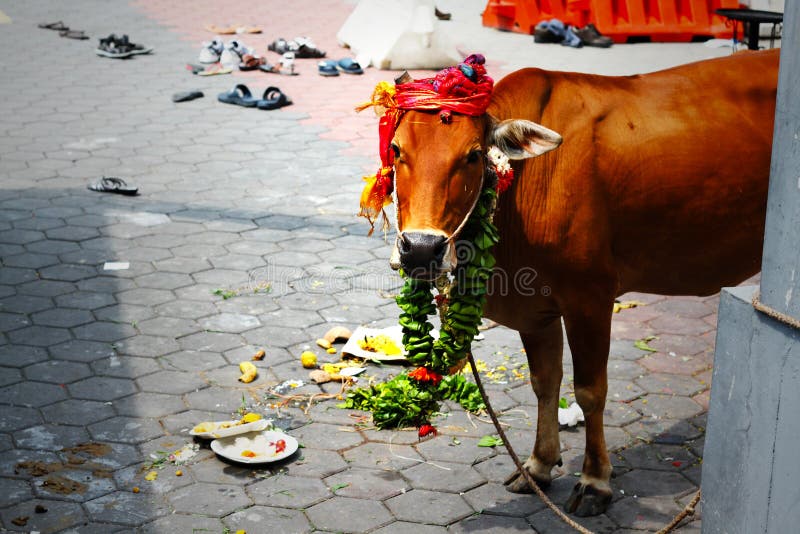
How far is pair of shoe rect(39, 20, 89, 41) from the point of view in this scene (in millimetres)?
16312

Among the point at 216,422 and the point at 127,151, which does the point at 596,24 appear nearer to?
the point at 127,151

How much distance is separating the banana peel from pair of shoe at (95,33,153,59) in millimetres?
10265

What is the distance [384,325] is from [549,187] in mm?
2599

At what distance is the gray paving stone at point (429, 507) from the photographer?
15.5 ft

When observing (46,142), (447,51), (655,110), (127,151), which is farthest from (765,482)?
(447,51)

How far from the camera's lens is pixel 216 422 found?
550cm

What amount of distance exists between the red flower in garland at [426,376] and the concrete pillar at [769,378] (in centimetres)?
150

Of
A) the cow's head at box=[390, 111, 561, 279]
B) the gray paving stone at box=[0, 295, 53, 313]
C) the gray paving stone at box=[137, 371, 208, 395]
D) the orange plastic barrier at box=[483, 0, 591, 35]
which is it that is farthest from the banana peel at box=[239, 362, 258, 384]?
the orange plastic barrier at box=[483, 0, 591, 35]

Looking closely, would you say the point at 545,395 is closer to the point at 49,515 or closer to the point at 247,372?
the point at 247,372

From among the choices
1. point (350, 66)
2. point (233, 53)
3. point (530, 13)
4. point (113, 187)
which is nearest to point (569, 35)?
point (530, 13)

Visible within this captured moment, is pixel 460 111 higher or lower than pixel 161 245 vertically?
higher

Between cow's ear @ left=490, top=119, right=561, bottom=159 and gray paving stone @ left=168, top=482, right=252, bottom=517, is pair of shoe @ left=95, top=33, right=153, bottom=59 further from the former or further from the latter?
cow's ear @ left=490, top=119, right=561, bottom=159

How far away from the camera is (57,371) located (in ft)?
19.8

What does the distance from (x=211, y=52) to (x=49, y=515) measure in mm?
10909
